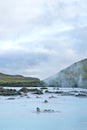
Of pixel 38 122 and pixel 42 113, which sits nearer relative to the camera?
pixel 38 122

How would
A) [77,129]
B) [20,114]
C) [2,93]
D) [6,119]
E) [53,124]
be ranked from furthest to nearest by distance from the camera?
[2,93], [20,114], [6,119], [53,124], [77,129]

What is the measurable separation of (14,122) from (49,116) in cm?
583

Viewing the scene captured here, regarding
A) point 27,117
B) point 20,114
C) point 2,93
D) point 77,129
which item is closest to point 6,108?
point 20,114

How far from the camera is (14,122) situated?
46.1 metres

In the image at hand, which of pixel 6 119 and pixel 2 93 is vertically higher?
pixel 2 93

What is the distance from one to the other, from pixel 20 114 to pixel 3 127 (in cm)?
1099

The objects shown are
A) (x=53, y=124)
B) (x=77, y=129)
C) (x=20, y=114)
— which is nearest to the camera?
(x=77, y=129)

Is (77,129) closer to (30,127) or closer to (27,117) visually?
(30,127)

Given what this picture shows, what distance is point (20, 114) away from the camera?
176ft

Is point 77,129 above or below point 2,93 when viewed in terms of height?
below

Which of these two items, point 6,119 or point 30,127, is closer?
point 30,127

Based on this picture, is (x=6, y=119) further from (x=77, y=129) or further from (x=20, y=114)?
(x=77, y=129)

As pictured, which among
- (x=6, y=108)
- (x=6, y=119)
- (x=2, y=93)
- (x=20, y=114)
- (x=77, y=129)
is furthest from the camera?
(x=2, y=93)

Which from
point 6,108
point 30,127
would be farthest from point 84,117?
point 6,108
